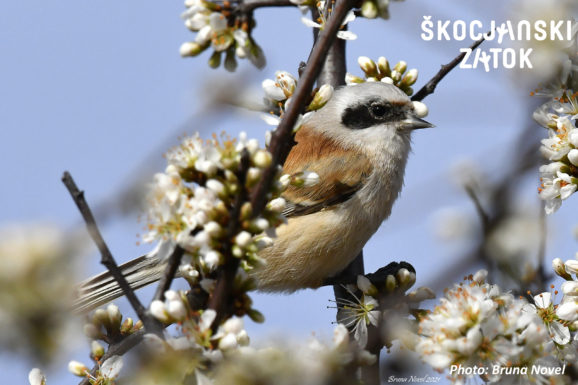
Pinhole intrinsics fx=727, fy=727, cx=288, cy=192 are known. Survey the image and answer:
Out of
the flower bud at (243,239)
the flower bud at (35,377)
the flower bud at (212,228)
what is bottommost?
the flower bud at (35,377)

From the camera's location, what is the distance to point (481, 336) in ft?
7.70

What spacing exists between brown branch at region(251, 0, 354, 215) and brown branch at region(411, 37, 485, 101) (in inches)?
52.1

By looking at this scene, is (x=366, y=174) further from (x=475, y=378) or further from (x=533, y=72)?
(x=475, y=378)

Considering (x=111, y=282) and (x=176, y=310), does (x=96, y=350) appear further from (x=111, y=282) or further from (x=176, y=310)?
(x=111, y=282)

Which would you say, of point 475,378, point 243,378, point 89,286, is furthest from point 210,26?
point 89,286

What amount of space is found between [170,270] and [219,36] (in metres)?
0.86

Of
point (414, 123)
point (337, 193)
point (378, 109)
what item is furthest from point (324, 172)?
point (414, 123)

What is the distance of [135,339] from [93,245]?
0.41 metres

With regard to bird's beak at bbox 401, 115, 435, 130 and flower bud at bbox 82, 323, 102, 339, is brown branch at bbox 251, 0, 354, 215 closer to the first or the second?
flower bud at bbox 82, 323, 102, 339

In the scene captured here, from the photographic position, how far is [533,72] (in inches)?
124

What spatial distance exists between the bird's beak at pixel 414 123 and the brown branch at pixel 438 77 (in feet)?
2.13

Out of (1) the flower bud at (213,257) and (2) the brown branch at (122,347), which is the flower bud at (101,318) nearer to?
(2) the brown branch at (122,347)

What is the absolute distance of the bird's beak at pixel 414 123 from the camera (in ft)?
14.1

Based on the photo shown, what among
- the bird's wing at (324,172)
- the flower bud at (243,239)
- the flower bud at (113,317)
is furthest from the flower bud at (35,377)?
the bird's wing at (324,172)
